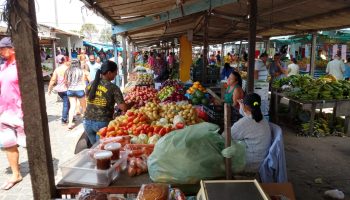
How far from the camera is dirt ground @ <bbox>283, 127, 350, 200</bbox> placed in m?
4.85

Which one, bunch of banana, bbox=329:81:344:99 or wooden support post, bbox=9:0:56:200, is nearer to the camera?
wooden support post, bbox=9:0:56:200

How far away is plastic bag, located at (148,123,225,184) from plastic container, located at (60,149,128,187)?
0.34 m

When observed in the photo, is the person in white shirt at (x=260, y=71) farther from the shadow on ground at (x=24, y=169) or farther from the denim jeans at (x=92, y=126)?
the shadow on ground at (x=24, y=169)

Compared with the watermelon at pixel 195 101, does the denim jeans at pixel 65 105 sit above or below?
below

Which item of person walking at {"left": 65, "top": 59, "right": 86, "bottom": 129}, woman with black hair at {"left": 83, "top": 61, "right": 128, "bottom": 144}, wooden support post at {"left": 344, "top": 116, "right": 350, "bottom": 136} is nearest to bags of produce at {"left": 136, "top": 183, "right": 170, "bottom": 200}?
woman with black hair at {"left": 83, "top": 61, "right": 128, "bottom": 144}

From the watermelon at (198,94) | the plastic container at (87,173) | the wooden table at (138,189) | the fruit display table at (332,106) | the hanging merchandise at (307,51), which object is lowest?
the fruit display table at (332,106)

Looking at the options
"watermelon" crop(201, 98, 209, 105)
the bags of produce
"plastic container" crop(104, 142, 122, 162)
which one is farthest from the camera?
"watermelon" crop(201, 98, 209, 105)

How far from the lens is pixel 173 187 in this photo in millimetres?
2438

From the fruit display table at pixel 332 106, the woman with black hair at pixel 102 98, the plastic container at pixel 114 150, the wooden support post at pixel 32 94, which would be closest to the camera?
the wooden support post at pixel 32 94

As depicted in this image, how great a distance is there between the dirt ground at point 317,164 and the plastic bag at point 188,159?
2.79 metres

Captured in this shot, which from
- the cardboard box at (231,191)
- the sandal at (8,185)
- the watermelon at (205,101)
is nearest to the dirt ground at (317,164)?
the watermelon at (205,101)

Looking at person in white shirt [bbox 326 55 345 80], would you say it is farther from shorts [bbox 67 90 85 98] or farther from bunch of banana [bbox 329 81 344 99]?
shorts [bbox 67 90 85 98]

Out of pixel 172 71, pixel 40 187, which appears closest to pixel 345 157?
pixel 40 187

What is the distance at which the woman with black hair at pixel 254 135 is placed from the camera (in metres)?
3.34
